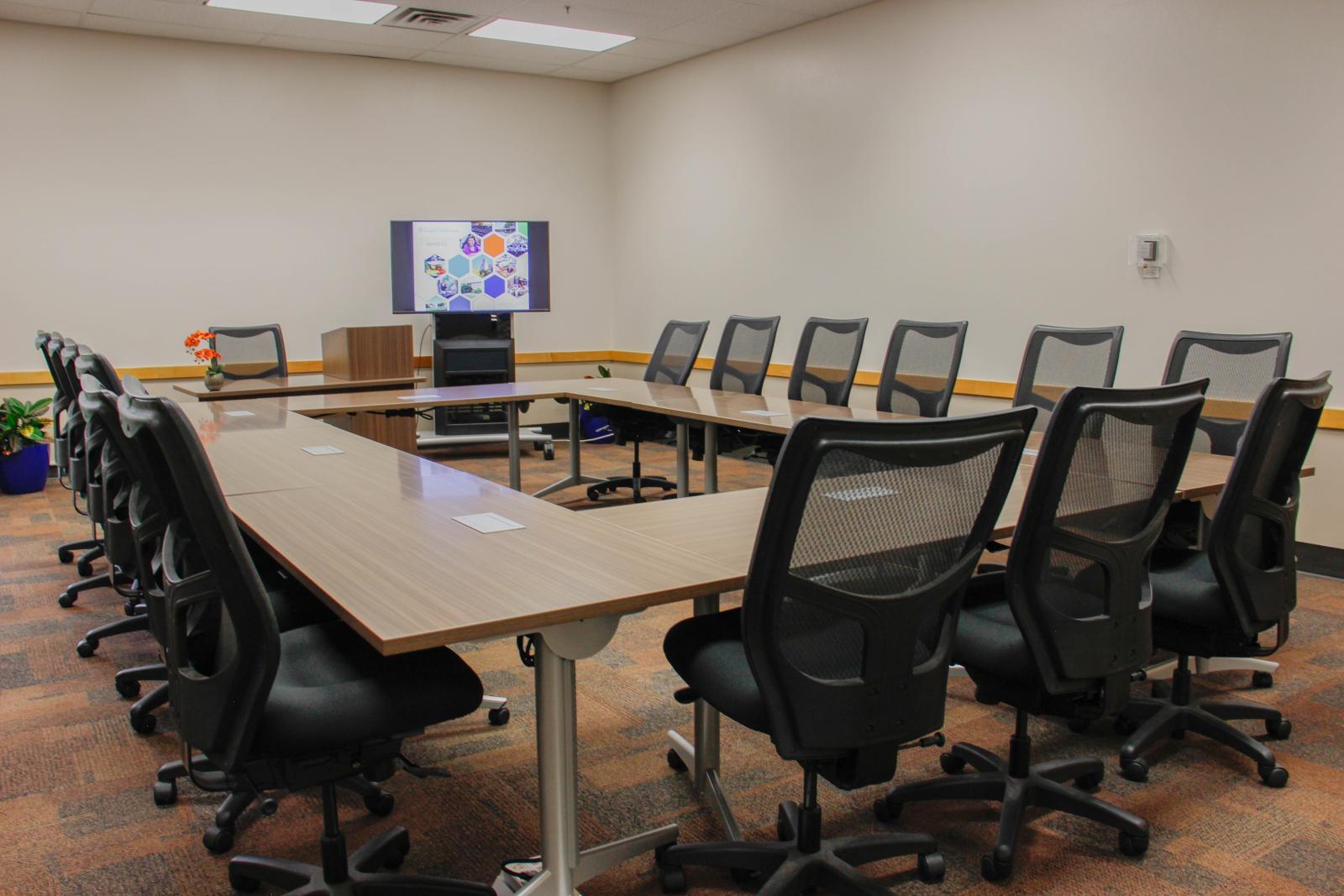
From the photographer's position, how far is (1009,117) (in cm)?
563

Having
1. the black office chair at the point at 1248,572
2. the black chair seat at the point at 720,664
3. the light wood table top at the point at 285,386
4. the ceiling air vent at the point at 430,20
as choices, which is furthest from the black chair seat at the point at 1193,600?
the ceiling air vent at the point at 430,20

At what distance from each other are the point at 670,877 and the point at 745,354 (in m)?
3.80

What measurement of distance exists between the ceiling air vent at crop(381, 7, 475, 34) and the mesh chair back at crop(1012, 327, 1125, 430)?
4144mm

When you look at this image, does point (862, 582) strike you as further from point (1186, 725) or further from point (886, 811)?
point (1186, 725)

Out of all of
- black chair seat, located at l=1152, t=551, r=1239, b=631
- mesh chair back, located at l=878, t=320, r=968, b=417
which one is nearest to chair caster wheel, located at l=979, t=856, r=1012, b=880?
black chair seat, located at l=1152, t=551, r=1239, b=631

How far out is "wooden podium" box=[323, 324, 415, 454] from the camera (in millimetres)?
6270

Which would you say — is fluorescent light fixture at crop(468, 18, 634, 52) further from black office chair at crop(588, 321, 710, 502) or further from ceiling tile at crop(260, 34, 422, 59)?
black office chair at crop(588, 321, 710, 502)

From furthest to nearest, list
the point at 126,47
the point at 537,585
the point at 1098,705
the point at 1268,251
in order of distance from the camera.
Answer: the point at 126,47
the point at 1268,251
the point at 1098,705
the point at 537,585

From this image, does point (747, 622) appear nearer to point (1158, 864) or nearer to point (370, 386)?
point (1158, 864)

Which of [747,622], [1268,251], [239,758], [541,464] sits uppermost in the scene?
[1268,251]

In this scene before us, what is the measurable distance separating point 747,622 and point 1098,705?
923mm

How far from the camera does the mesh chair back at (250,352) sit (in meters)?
6.31

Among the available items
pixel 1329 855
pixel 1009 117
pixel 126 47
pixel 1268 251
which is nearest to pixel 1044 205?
pixel 1009 117

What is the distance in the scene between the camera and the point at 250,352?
20.9ft
